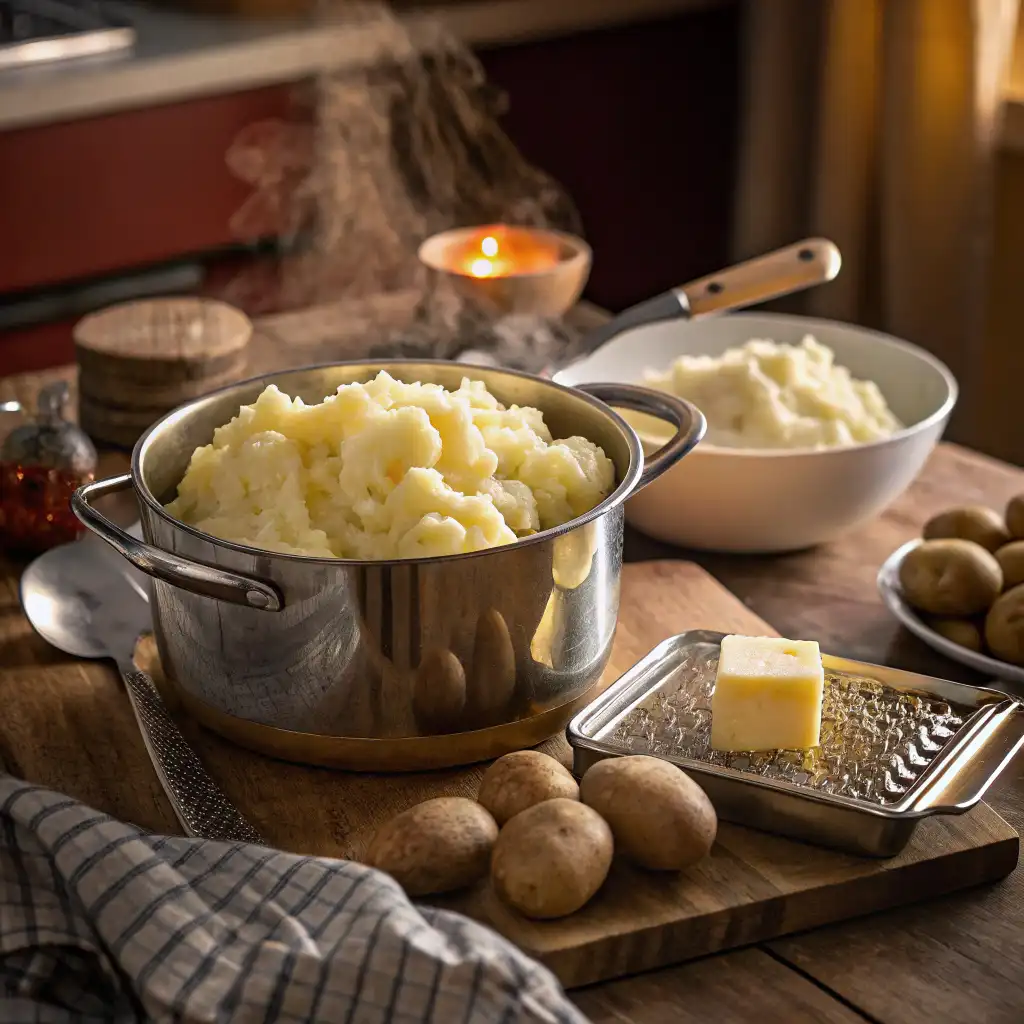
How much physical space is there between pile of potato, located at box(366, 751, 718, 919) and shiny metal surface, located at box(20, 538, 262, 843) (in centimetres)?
15

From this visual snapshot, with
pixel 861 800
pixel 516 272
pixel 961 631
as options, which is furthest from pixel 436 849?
pixel 516 272

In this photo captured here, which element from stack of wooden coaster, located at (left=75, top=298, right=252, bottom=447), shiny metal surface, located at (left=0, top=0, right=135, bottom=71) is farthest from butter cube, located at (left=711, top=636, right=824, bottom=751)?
shiny metal surface, located at (left=0, top=0, right=135, bottom=71)

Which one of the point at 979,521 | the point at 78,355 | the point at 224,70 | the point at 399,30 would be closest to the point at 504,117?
the point at 399,30

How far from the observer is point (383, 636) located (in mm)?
1113

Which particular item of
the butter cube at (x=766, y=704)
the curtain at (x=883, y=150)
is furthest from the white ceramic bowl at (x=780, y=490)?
the curtain at (x=883, y=150)

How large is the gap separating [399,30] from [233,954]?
250cm

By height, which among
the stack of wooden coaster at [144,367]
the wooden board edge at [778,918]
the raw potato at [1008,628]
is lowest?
the wooden board edge at [778,918]

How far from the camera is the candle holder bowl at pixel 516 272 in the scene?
189 cm

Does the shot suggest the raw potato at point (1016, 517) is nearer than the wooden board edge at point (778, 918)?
No

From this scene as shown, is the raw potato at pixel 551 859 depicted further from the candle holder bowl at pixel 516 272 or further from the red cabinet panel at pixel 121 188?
the red cabinet panel at pixel 121 188

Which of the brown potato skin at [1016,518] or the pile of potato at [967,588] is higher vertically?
the brown potato skin at [1016,518]

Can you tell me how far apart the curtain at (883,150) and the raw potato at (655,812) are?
2.27 metres

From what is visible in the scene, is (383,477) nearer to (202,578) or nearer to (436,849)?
(202,578)

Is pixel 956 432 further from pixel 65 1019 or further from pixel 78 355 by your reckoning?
pixel 65 1019
